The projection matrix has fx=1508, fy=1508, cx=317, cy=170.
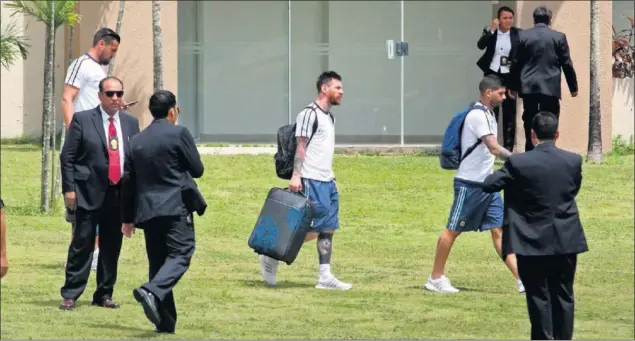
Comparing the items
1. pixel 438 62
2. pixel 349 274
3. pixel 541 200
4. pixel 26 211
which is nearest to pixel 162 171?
pixel 541 200

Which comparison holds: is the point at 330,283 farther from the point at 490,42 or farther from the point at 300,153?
the point at 490,42

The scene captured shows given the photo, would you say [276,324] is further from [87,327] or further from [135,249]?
[135,249]

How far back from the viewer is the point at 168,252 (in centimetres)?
1048

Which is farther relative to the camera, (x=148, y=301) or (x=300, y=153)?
(x=300, y=153)

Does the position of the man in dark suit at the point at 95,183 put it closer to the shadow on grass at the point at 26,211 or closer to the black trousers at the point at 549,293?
the black trousers at the point at 549,293

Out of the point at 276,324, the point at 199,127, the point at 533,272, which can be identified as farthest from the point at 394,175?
the point at 533,272

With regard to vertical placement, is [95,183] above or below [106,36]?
below

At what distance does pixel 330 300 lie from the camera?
12.1m

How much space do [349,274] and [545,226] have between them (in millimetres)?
4422

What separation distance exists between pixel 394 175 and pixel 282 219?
7605 millimetres

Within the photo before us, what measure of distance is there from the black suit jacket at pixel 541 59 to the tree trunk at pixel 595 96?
4.84 meters

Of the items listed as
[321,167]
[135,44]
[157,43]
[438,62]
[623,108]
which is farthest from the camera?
[623,108]

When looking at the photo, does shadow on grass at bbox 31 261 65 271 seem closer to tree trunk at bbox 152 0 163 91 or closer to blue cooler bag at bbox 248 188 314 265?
blue cooler bag at bbox 248 188 314 265

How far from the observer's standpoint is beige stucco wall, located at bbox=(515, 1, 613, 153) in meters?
23.2
